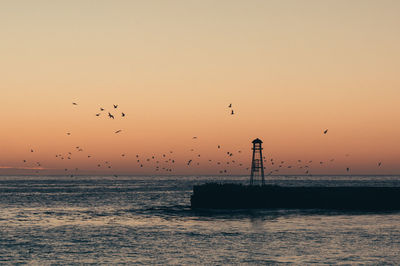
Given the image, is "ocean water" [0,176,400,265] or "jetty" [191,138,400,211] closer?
"ocean water" [0,176,400,265]

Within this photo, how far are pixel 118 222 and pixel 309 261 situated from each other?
32372mm

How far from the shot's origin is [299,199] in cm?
7962

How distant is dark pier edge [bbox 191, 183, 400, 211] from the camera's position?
7831 centimetres

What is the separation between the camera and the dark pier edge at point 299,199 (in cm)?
7831

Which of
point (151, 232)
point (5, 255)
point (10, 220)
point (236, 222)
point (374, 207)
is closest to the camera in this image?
point (5, 255)

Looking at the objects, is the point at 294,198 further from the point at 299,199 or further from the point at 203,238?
the point at 203,238

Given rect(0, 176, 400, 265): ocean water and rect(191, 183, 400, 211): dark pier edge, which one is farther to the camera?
rect(191, 183, 400, 211): dark pier edge

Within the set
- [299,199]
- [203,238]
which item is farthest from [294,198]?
[203,238]

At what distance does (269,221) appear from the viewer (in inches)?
2436

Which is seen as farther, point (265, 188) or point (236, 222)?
point (265, 188)

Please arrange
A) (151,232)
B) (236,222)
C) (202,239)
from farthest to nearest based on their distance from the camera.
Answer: (236,222), (151,232), (202,239)

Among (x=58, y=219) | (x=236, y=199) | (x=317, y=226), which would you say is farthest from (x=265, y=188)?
(x=58, y=219)

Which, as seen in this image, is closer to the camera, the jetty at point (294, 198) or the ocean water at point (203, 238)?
the ocean water at point (203, 238)

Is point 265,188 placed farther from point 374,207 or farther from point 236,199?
point 374,207
